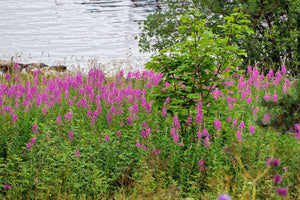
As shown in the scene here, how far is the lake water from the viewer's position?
64.2 ft

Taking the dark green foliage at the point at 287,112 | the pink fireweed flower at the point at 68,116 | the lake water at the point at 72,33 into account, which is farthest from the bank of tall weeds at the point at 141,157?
the lake water at the point at 72,33

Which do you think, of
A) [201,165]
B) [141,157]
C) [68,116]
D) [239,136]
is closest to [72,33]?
[68,116]

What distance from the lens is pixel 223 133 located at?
559 cm

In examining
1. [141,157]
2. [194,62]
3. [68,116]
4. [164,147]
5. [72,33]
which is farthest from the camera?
[72,33]

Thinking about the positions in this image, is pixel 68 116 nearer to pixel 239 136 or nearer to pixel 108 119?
pixel 108 119

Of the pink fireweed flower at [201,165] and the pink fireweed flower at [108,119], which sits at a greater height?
the pink fireweed flower at [108,119]

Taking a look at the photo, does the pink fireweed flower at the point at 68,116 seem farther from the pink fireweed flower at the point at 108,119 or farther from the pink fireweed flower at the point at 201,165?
the pink fireweed flower at the point at 201,165

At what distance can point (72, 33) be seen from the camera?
28.0 metres

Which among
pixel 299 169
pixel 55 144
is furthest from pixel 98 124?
pixel 299 169

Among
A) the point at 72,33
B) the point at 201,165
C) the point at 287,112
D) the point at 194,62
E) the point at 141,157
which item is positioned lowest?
the point at 72,33

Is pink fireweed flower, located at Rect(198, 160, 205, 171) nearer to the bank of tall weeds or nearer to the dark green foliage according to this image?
the bank of tall weeds

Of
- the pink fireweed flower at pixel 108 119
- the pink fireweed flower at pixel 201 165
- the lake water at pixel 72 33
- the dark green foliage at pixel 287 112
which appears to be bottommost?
the lake water at pixel 72 33

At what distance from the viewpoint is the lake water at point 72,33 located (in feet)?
64.2

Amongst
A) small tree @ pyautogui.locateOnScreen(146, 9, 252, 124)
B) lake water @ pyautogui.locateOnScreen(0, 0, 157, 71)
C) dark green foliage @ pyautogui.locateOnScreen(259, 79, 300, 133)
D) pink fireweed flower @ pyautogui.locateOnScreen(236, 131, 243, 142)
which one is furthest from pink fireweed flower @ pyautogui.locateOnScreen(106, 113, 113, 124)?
lake water @ pyautogui.locateOnScreen(0, 0, 157, 71)
